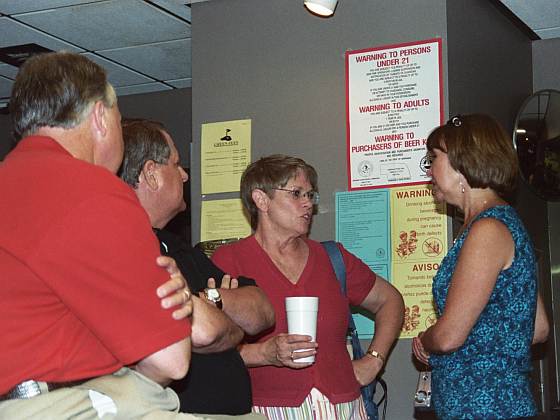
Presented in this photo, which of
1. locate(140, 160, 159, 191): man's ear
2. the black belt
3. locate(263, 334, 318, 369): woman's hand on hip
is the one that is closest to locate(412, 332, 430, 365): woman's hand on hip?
locate(263, 334, 318, 369): woman's hand on hip

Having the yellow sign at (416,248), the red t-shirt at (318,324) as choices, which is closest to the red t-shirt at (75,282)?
the red t-shirt at (318,324)

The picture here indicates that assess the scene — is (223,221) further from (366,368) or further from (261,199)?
(366,368)

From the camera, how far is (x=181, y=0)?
4.88 metres

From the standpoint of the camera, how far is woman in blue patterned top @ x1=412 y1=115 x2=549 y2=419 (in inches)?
110

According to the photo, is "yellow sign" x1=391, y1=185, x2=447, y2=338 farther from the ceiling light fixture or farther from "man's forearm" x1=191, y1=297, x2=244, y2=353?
"man's forearm" x1=191, y1=297, x2=244, y2=353

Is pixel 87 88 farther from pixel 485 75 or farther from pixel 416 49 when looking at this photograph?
pixel 485 75

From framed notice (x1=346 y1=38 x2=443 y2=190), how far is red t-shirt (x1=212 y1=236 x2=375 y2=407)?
0.86 m

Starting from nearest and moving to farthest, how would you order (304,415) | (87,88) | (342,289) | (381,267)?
(87,88)
(304,415)
(342,289)
(381,267)

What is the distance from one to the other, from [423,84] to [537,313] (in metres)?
1.46

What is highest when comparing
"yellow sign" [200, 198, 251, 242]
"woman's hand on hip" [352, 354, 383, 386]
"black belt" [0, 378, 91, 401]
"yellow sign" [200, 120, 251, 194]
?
"yellow sign" [200, 120, 251, 194]

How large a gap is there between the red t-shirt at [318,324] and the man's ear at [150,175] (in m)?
0.79

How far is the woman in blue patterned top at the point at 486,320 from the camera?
2.79m

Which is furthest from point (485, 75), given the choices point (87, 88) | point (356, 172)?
point (87, 88)

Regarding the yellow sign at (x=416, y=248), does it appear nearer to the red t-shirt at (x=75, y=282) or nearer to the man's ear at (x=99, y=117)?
the man's ear at (x=99, y=117)
